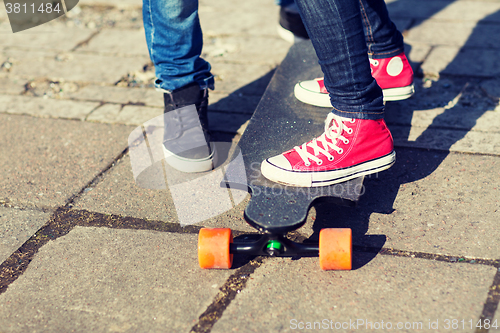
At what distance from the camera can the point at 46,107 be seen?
8.31 ft

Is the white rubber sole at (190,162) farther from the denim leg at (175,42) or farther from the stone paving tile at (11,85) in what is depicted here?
the stone paving tile at (11,85)

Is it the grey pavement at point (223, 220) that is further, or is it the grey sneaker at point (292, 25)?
the grey sneaker at point (292, 25)

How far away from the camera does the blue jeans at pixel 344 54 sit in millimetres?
1418

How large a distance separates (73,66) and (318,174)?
2054mm

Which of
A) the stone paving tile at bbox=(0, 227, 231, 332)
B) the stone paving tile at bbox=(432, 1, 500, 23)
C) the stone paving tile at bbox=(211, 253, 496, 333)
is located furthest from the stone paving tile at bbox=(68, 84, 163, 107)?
the stone paving tile at bbox=(432, 1, 500, 23)

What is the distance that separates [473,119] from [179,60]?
55.3 inches

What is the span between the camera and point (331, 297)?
4.39 ft

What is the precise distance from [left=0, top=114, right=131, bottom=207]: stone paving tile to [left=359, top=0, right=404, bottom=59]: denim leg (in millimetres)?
1224

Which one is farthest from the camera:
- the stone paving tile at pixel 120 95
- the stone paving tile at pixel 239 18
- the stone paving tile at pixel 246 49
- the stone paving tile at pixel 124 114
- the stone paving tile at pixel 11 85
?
the stone paving tile at pixel 239 18

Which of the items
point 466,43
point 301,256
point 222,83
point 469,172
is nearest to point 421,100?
point 469,172

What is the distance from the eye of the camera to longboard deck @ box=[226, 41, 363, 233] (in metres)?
1.44

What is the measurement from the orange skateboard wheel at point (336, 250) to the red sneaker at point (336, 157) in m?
0.25

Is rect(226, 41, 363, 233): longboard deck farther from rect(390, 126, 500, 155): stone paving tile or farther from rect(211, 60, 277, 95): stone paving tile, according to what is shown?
rect(390, 126, 500, 155): stone paving tile

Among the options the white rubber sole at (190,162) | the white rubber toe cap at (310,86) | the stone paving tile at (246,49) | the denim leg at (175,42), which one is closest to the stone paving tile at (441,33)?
the stone paving tile at (246,49)
